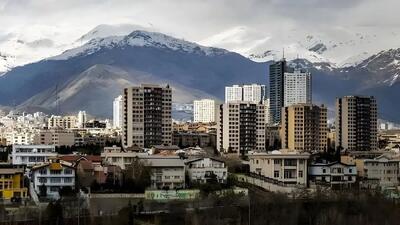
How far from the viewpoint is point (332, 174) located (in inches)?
714

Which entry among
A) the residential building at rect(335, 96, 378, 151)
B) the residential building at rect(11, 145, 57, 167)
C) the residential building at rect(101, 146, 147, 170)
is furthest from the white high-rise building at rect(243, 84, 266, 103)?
the residential building at rect(101, 146, 147, 170)

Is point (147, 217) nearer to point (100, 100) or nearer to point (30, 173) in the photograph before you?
point (30, 173)

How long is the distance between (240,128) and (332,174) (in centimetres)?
830

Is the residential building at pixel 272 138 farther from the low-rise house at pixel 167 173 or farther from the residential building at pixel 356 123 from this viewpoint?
the low-rise house at pixel 167 173

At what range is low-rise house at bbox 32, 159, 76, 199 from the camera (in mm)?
15086

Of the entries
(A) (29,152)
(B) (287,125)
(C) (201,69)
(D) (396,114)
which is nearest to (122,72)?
(C) (201,69)

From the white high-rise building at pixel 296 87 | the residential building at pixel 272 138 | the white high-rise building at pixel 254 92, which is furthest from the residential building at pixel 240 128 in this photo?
the white high-rise building at pixel 254 92

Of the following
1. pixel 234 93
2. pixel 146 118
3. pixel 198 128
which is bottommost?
pixel 198 128

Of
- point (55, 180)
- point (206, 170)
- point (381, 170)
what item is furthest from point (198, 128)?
point (55, 180)

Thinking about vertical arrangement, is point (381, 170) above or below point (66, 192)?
above

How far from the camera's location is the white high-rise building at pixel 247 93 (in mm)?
55225

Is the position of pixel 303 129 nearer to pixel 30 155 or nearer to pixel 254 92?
pixel 30 155

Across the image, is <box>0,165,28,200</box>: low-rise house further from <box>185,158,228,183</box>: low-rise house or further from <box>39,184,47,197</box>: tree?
Result: <box>185,158,228,183</box>: low-rise house

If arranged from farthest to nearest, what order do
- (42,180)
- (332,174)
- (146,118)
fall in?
(146,118) → (332,174) → (42,180)
